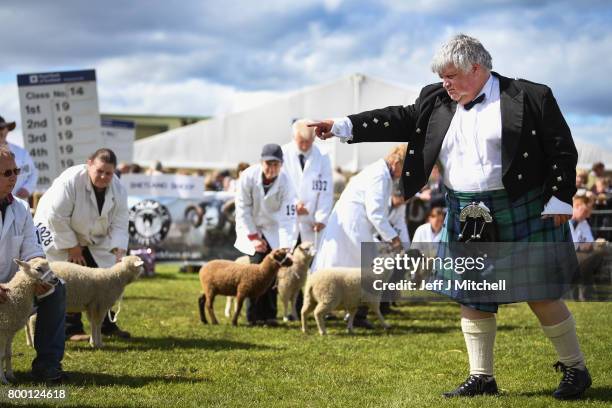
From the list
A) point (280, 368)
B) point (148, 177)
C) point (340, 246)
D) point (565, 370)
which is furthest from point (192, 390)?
point (148, 177)

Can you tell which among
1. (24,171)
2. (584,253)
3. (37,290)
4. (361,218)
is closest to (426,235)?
(361,218)

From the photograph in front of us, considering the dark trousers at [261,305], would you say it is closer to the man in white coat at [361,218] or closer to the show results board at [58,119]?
the man in white coat at [361,218]

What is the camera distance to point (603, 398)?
4.91 meters

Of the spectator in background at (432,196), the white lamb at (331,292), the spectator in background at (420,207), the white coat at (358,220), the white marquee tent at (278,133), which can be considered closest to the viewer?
the white lamb at (331,292)

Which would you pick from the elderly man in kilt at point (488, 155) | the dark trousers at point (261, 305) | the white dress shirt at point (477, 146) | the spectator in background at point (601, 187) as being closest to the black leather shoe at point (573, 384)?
the elderly man in kilt at point (488, 155)

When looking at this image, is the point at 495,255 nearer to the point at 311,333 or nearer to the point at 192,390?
the point at 192,390

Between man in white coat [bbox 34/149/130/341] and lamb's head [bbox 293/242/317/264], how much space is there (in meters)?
2.09

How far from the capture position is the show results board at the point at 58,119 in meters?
11.7

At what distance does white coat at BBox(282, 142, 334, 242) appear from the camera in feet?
32.7

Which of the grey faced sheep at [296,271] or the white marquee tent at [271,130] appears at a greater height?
the white marquee tent at [271,130]

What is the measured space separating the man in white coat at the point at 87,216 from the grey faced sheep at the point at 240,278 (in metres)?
1.36

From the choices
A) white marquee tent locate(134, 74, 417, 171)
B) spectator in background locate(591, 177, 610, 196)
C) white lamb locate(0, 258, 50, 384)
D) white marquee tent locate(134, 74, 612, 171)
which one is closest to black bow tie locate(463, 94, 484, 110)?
white lamb locate(0, 258, 50, 384)

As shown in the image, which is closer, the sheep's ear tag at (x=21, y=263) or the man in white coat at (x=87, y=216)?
the sheep's ear tag at (x=21, y=263)

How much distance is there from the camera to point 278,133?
20016mm
